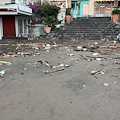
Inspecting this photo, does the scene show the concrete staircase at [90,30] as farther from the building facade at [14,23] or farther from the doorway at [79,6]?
the doorway at [79,6]

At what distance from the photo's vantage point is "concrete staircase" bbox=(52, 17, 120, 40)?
45.2 feet

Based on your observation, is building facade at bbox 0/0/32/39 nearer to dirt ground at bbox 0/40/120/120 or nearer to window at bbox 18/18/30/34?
window at bbox 18/18/30/34

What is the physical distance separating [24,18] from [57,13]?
3270 millimetres

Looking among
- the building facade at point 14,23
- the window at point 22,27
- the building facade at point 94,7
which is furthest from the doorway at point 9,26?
the building facade at point 94,7

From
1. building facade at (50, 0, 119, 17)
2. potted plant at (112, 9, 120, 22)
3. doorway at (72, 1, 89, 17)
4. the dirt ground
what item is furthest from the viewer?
doorway at (72, 1, 89, 17)

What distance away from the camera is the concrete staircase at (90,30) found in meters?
13.8

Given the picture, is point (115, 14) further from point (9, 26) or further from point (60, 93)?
point (60, 93)

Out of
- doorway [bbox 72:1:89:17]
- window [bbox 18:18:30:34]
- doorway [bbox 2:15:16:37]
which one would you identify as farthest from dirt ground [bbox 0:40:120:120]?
doorway [bbox 72:1:89:17]

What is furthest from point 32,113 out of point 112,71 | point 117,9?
point 117,9

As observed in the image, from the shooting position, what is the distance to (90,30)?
48.5 ft

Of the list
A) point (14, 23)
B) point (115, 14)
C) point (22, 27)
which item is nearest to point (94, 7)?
point (115, 14)

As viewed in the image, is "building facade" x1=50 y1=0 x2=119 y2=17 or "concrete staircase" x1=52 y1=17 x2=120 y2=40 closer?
"concrete staircase" x1=52 y1=17 x2=120 y2=40

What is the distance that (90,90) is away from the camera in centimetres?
369

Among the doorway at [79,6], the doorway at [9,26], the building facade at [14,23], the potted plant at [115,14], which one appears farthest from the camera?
the doorway at [79,6]
